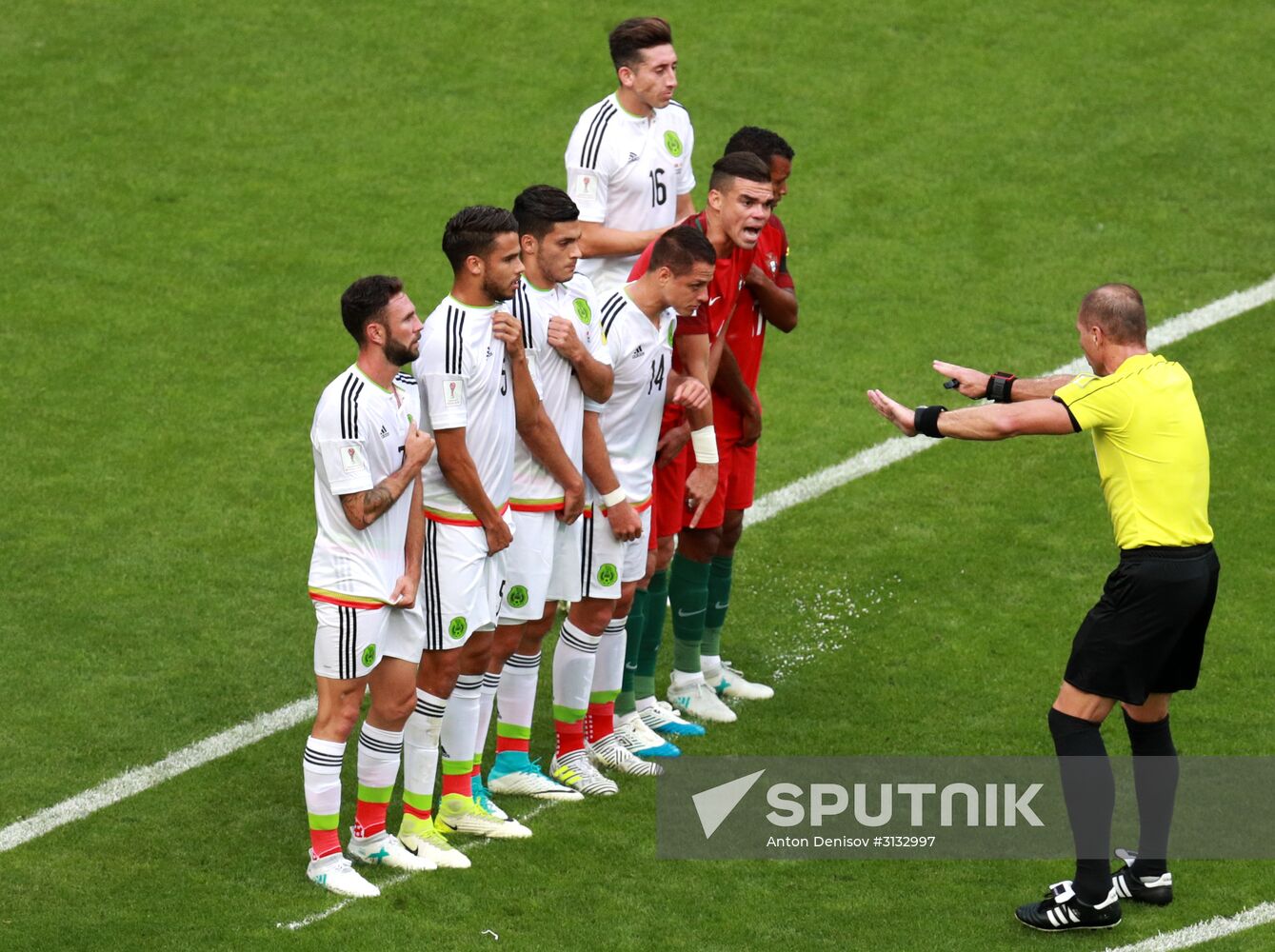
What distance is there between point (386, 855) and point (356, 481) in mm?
1490

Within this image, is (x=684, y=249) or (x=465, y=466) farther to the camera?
(x=684, y=249)

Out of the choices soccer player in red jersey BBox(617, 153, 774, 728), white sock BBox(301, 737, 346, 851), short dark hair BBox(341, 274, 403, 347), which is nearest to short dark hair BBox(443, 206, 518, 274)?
short dark hair BBox(341, 274, 403, 347)

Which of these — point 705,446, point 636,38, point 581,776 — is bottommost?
point 581,776

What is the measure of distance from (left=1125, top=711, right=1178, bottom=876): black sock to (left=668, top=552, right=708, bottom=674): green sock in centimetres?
239

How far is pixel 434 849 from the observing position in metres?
7.08

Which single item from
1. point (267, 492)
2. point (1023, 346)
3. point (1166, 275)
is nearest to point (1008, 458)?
point (1023, 346)

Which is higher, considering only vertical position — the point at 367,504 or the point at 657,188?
the point at 657,188

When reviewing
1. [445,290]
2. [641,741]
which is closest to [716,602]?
[641,741]

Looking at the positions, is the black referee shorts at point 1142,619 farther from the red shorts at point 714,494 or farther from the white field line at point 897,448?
the white field line at point 897,448

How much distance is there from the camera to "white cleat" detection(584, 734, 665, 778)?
8016 mm

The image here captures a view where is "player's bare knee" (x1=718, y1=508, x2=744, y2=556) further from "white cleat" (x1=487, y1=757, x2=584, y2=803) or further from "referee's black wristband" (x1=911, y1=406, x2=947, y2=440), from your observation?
"referee's black wristband" (x1=911, y1=406, x2=947, y2=440)

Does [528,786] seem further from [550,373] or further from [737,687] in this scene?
[550,373]

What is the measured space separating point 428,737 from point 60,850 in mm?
1535

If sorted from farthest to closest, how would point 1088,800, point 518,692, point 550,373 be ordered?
1. point 518,692
2. point 550,373
3. point 1088,800
